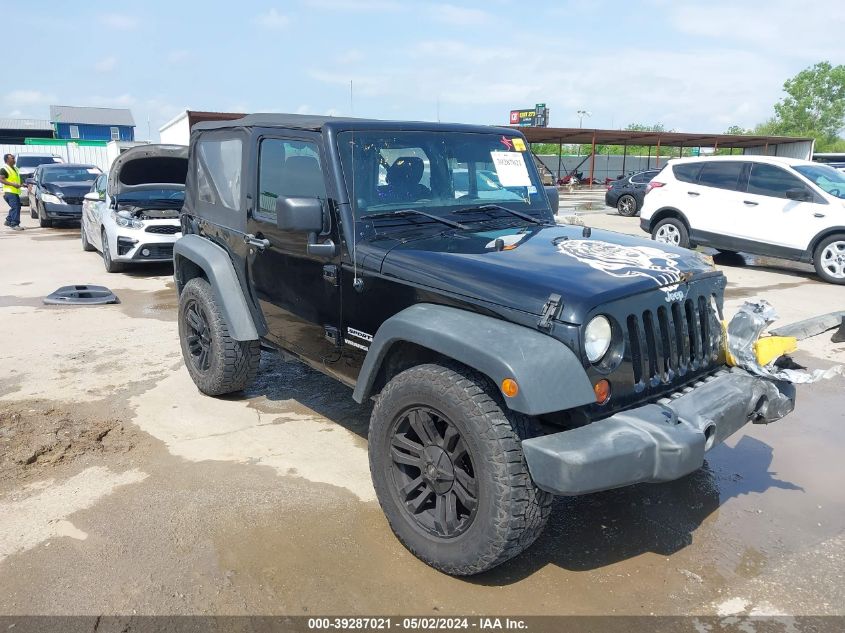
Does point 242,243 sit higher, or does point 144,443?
point 242,243

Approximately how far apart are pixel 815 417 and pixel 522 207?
2735 millimetres

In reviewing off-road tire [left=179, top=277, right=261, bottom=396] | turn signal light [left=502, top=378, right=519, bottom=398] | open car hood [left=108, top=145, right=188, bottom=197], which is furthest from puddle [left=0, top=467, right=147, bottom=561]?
open car hood [left=108, top=145, right=188, bottom=197]

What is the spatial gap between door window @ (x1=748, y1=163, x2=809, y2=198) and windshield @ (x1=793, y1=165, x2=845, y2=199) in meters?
0.19

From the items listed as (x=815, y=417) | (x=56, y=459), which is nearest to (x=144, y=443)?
(x=56, y=459)

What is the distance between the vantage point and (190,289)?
16.3 ft

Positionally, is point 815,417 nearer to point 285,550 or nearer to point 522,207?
point 522,207

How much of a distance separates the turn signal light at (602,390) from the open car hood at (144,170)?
867 cm

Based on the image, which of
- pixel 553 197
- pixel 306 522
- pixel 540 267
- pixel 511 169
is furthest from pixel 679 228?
pixel 306 522

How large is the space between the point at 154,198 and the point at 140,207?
579 millimetres

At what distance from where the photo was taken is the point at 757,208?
1009 centimetres

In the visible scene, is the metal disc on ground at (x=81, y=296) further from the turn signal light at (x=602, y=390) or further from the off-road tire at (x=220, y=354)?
the turn signal light at (x=602, y=390)

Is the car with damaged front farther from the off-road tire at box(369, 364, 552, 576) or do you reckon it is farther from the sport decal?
the off-road tire at box(369, 364, 552, 576)

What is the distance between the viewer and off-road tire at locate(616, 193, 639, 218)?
20281mm

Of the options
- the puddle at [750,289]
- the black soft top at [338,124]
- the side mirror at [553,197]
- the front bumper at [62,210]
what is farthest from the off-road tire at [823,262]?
the front bumper at [62,210]
